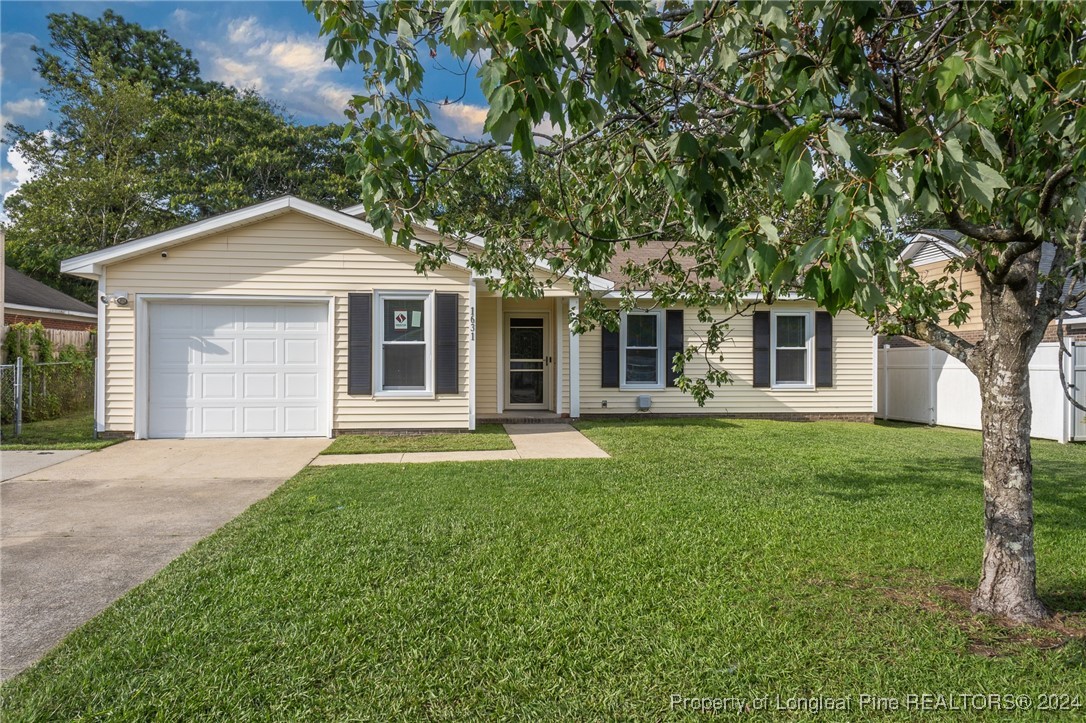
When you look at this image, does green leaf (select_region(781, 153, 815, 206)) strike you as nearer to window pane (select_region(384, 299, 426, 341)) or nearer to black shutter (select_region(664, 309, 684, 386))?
window pane (select_region(384, 299, 426, 341))

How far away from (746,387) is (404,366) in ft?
22.9

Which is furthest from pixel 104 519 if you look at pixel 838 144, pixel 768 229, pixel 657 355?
pixel 657 355

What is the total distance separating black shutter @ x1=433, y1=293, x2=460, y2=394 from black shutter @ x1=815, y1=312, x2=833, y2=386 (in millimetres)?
7465

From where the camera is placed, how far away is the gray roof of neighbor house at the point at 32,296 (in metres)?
15.4

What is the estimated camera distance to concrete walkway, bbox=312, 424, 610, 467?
25.0 ft

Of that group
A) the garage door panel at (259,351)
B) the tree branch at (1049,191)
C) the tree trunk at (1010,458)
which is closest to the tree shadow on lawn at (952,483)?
the tree trunk at (1010,458)

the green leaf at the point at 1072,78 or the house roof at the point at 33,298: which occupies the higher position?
the house roof at the point at 33,298

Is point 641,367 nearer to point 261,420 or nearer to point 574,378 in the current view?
point 574,378

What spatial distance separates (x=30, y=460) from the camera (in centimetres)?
757

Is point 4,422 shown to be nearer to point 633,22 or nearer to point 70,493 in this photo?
point 70,493

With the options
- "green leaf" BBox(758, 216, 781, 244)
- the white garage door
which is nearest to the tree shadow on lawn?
"green leaf" BBox(758, 216, 781, 244)

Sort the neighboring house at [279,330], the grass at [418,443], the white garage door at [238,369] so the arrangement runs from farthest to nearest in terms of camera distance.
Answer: the white garage door at [238,369] < the neighboring house at [279,330] < the grass at [418,443]

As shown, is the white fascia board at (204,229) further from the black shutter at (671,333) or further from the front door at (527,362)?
the black shutter at (671,333)

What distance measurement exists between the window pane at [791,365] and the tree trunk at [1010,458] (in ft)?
30.8
